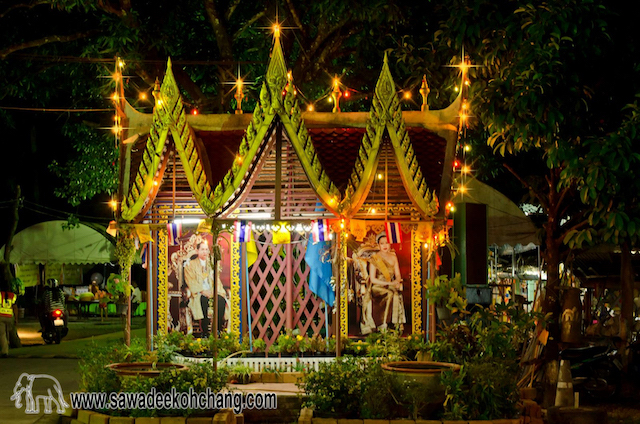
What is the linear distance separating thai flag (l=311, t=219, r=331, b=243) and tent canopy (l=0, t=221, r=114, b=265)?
1487cm

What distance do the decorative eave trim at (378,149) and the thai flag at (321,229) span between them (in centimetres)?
46

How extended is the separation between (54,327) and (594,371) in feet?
52.4

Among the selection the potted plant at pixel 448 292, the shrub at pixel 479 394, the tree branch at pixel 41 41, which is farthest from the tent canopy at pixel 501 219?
the tree branch at pixel 41 41

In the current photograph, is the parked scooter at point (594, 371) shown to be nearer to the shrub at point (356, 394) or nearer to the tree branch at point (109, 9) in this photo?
the shrub at point (356, 394)

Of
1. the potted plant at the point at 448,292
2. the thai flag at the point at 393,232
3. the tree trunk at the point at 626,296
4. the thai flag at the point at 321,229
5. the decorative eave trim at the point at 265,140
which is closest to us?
the potted plant at the point at 448,292

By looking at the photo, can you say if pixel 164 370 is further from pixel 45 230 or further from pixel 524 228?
pixel 45 230

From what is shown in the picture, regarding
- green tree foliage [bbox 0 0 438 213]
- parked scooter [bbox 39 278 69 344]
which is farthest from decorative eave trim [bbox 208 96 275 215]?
parked scooter [bbox 39 278 69 344]

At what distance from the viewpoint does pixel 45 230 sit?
26.2m

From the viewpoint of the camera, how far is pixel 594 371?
44.1ft

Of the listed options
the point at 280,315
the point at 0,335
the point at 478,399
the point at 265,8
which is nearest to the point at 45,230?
the point at 0,335

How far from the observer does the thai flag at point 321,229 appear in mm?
11867

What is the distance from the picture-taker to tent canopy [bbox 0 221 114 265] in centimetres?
2572
